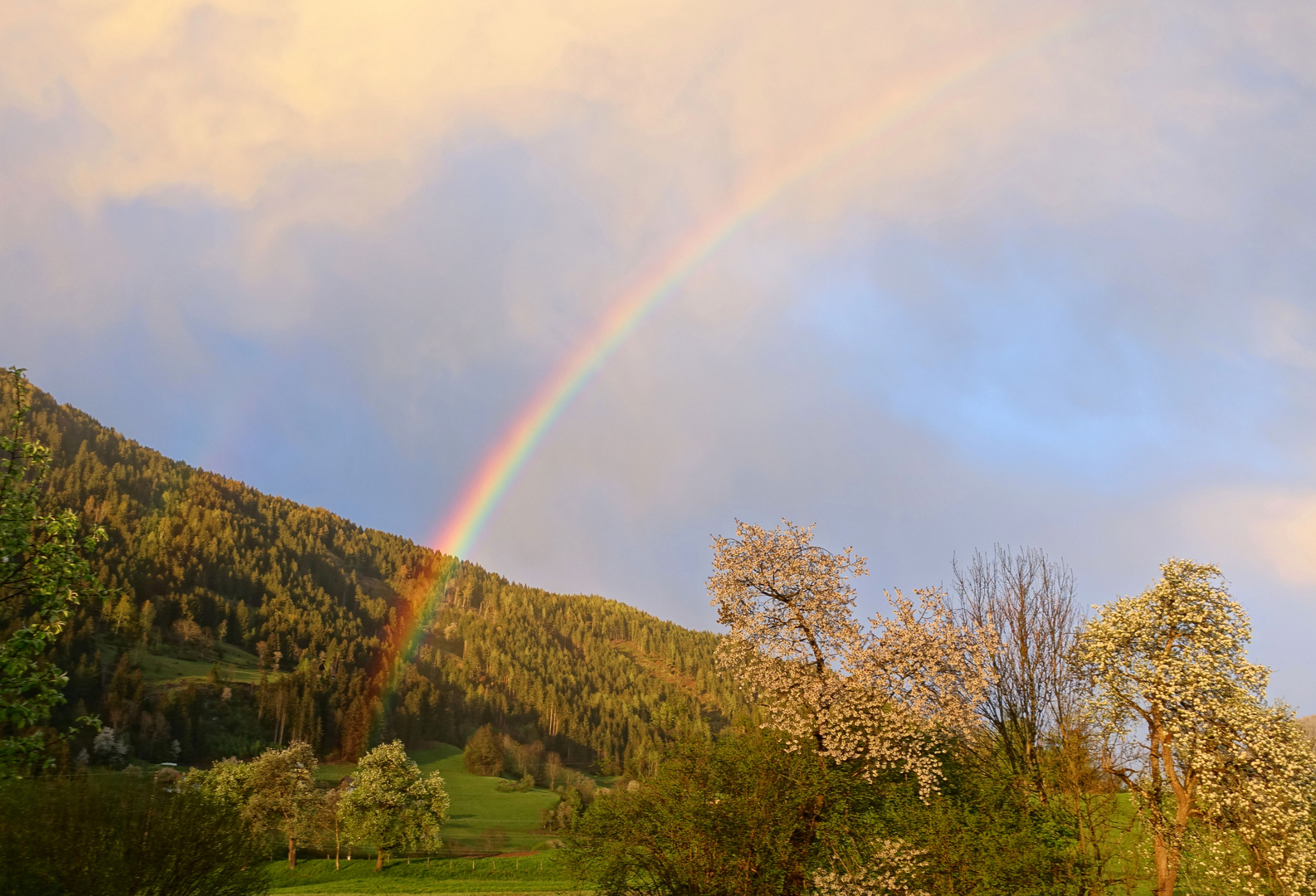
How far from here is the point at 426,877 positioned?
74250 millimetres

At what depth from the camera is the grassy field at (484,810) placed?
108188 mm

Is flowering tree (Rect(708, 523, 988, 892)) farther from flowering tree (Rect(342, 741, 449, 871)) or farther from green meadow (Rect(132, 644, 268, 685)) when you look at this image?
green meadow (Rect(132, 644, 268, 685))

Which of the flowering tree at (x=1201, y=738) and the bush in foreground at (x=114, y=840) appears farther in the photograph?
the flowering tree at (x=1201, y=738)

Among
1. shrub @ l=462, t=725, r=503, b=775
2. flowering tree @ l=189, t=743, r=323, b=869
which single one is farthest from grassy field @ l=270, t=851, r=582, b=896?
shrub @ l=462, t=725, r=503, b=775

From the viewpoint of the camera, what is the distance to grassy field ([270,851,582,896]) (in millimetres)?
63856

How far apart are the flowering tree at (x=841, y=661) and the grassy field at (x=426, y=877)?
41705mm

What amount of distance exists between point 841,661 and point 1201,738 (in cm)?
1359

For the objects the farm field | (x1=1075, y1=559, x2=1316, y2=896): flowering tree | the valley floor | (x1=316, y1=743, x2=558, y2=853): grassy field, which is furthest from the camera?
(x1=316, y1=743, x2=558, y2=853): grassy field

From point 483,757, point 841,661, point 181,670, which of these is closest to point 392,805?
point 841,661

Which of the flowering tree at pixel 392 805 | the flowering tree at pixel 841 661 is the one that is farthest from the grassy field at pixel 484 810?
the flowering tree at pixel 841 661

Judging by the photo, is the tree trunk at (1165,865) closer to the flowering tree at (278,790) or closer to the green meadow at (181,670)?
the flowering tree at (278,790)

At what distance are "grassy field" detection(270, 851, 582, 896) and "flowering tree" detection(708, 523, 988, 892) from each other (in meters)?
41.7

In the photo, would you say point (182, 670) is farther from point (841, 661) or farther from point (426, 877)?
point (841, 661)

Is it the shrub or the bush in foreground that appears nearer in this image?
the bush in foreground
